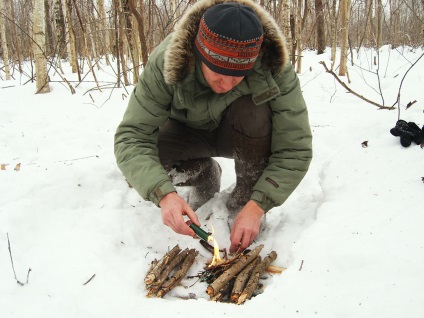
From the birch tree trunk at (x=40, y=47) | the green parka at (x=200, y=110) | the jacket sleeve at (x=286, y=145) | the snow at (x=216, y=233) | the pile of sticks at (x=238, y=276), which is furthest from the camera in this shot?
the birch tree trunk at (x=40, y=47)

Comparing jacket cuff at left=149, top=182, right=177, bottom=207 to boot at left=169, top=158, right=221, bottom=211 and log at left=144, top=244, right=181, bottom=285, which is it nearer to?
log at left=144, top=244, right=181, bottom=285

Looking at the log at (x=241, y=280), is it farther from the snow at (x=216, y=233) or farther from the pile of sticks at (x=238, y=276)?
the snow at (x=216, y=233)

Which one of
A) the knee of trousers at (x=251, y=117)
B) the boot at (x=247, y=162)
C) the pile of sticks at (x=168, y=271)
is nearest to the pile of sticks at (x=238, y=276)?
the pile of sticks at (x=168, y=271)

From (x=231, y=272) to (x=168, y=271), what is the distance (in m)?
0.30

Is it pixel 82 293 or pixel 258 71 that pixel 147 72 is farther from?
pixel 82 293

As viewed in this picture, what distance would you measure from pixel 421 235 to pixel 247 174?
34.3 inches

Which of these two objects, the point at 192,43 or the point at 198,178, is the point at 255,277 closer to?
the point at 198,178

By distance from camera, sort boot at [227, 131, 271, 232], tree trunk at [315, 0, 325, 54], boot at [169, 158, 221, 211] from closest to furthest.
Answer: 1. boot at [227, 131, 271, 232]
2. boot at [169, 158, 221, 211]
3. tree trunk at [315, 0, 325, 54]

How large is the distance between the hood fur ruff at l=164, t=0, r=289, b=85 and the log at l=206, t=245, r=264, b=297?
0.91 m

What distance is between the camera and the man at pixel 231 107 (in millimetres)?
1405

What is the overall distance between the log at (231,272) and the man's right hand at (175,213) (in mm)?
232

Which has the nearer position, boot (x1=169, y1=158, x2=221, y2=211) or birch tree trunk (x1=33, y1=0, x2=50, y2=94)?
boot (x1=169, y1=158, x2=221, y2=211)

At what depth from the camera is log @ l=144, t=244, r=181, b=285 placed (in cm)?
153

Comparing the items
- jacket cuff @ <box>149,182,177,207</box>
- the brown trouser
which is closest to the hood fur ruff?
the brown trouser
